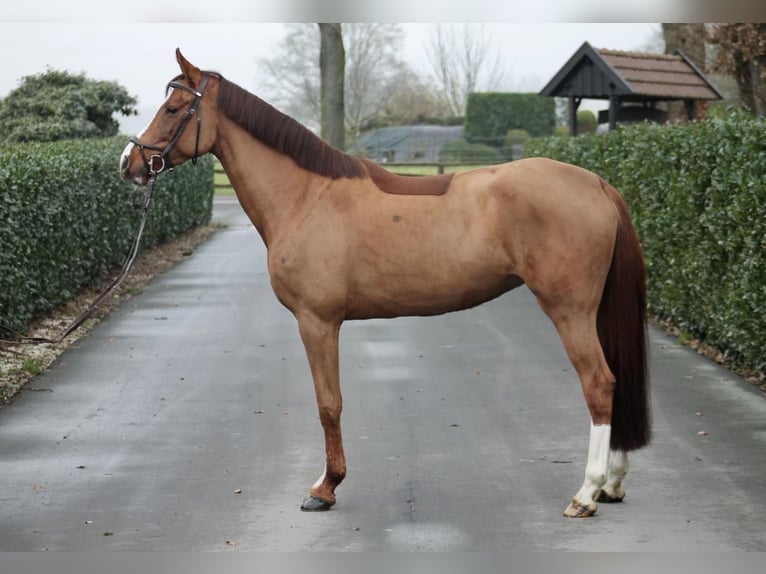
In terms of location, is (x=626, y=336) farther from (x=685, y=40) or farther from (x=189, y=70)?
(x=685, y=40)

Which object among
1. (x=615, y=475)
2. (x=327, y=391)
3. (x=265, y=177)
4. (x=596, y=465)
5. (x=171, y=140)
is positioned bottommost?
(x=615, y=475)

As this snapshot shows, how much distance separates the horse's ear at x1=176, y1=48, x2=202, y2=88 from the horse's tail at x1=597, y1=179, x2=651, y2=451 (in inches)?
88.0

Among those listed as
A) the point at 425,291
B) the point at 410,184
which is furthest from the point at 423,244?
the point at 410,184

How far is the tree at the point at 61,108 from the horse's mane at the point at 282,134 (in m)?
15.2

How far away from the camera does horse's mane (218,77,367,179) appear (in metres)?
6.30

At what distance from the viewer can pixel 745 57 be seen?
1875 cm

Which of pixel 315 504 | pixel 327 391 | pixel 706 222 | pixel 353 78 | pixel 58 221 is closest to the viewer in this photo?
pixel 315 504

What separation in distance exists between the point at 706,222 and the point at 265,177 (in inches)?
200

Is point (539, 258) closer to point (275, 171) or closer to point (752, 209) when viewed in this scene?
point (275, 171)

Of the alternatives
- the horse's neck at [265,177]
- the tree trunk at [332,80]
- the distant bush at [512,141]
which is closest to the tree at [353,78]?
the distant bush at [512,141]

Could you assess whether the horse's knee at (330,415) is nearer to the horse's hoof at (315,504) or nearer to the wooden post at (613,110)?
the horse's hoof at (315,504)

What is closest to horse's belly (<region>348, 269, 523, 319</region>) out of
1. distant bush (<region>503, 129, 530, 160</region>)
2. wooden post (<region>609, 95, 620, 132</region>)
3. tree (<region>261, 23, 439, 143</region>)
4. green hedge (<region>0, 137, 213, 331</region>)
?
green hedge (<region>0, 137, 213, 331</region>)

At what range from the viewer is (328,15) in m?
7.99

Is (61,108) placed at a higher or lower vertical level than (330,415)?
higher
